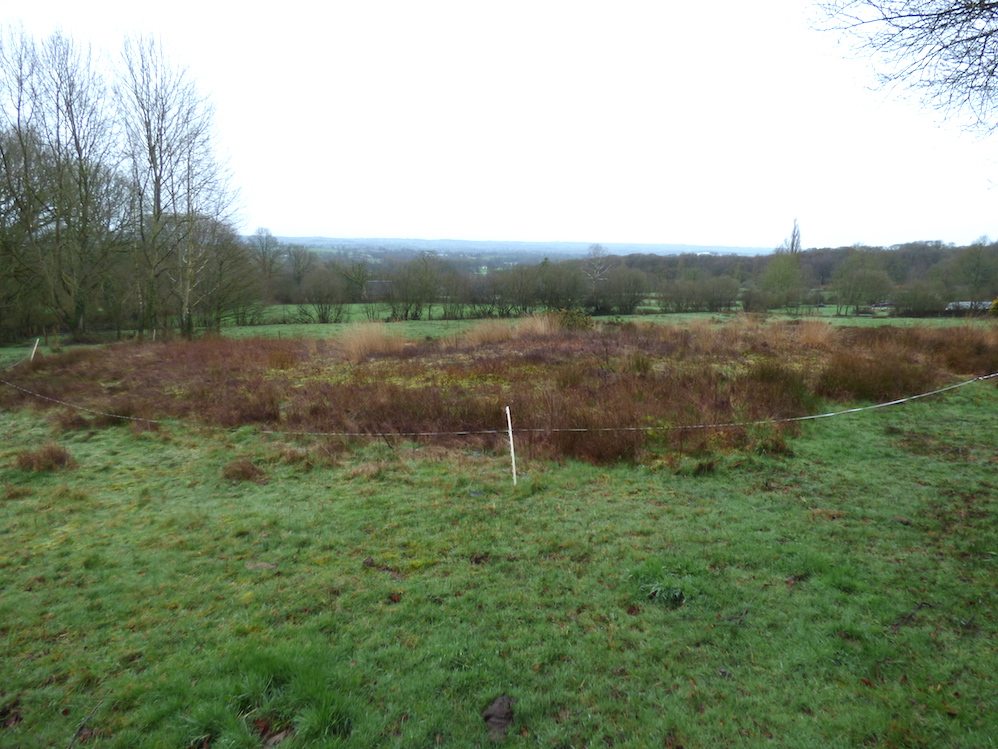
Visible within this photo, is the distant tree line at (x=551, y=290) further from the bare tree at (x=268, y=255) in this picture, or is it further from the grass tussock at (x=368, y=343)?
the grass tussock at (x=368, y=343)

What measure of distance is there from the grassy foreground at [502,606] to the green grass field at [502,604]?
0.7 inches

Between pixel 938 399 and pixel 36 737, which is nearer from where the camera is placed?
pixel 36 737

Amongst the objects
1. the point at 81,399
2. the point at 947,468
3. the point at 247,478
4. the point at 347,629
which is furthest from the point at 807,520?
the point at 81,399

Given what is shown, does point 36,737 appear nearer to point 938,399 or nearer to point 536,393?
point 536,393

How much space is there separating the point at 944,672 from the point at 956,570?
1382 millimetres

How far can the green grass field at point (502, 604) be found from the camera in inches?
95.4

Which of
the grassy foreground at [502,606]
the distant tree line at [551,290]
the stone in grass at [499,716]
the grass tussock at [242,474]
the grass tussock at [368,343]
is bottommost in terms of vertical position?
the stone in grass at [499,716]

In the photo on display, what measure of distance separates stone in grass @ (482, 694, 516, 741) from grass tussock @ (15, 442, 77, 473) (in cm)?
611

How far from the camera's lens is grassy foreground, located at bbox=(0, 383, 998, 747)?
7.95ft

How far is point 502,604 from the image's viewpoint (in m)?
3.39

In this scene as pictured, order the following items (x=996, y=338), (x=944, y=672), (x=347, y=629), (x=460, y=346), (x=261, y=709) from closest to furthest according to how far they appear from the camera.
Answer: (x=261, y=709), (x=944, y=672), (x=347, y=629), (x=996, y=338), (x=460, y=346)

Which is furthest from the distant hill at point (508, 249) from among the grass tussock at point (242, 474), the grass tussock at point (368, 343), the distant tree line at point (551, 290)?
the grass tussock at point (242, 474)

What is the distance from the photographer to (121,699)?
2.52 metres

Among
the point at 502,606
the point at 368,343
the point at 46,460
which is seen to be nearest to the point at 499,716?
the point at 502,606
